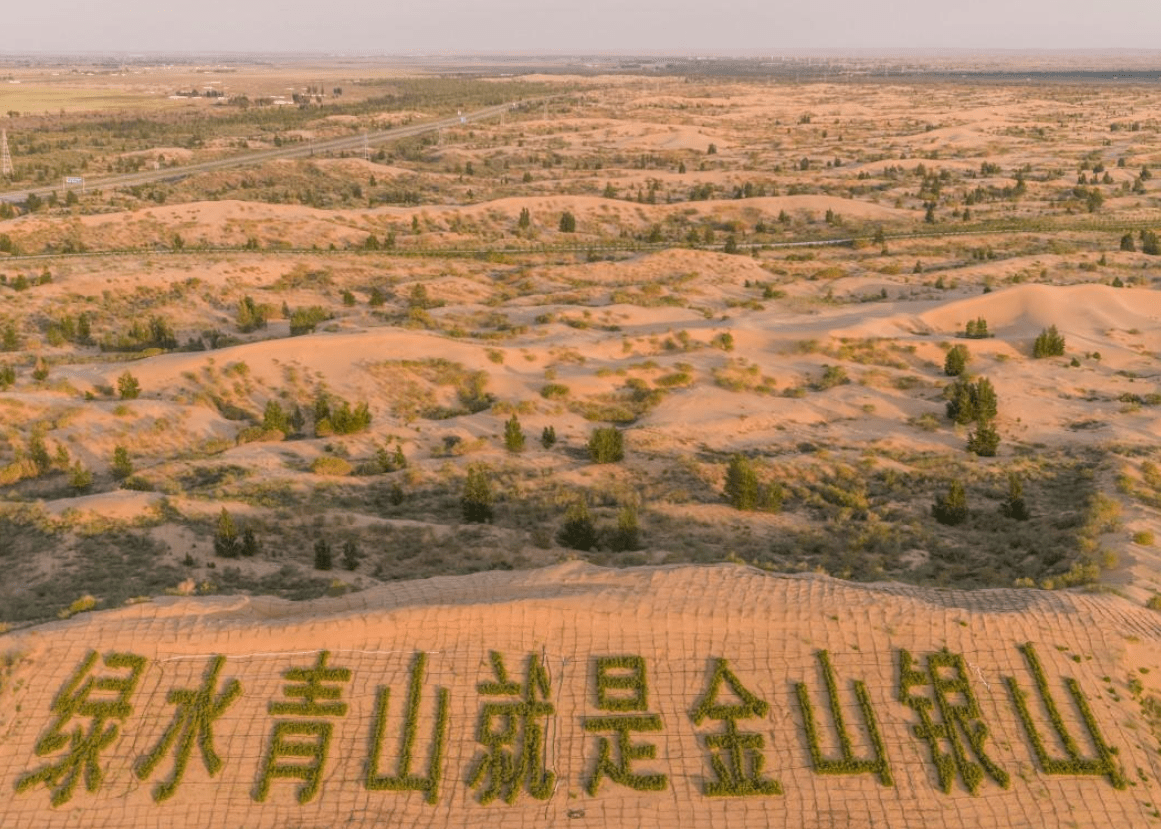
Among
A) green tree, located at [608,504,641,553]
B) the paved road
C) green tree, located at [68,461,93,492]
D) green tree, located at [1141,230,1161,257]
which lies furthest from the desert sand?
the paved road

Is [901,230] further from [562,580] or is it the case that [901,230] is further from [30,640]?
[30,640]

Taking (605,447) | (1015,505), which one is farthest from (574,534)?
(1015,505)

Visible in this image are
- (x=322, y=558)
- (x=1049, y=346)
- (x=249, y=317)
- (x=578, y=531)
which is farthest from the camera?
(x=249, y=317)

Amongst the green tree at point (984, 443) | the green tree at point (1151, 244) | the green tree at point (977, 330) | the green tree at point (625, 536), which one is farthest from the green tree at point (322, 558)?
the green tree at point (1151, 244)

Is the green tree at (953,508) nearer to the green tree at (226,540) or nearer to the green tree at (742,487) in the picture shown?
the green tree at (742,487)

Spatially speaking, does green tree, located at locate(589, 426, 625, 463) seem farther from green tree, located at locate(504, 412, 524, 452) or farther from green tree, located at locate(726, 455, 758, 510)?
green tree, located at locate(726, 455, 758, 510)

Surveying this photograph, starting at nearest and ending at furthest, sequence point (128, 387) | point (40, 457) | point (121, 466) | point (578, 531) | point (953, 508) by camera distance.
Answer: point (578, 531), point (953, 508), point (121, 466), point (40, 457), point (128, 387)

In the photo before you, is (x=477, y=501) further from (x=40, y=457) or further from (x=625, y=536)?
(x=40, y=457)
